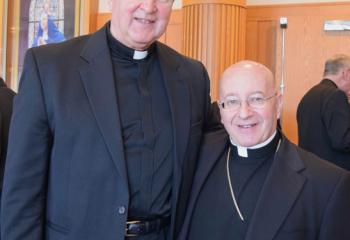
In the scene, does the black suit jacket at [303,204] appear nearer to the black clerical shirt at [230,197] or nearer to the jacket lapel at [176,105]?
the black clerical shirt at [230,197]

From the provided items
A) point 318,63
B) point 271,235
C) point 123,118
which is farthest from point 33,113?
point 318,63

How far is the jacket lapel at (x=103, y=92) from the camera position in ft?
6.03

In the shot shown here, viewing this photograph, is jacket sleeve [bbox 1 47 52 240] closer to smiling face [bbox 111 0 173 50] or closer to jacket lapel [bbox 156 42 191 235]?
smiling face [bbox 111 0 173 50]

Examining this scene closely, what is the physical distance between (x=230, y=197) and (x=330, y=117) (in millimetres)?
2555

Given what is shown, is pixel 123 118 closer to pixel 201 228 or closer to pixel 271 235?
pixel 201 228

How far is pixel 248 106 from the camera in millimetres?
1946

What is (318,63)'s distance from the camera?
220 inches

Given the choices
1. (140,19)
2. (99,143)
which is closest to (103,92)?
(99,143)

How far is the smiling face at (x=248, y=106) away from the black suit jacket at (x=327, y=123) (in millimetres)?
2445

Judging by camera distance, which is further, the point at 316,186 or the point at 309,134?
the point at 309,134

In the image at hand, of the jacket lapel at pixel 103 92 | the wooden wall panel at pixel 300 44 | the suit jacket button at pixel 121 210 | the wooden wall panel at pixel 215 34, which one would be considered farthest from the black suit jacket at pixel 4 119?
the wooden wall panel at pixel 300 44

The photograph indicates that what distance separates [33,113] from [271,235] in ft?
3.29

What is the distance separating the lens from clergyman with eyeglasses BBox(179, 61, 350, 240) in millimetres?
1824

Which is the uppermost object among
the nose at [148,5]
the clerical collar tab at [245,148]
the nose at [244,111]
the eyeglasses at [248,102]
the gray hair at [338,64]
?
the nose at [148,5]
